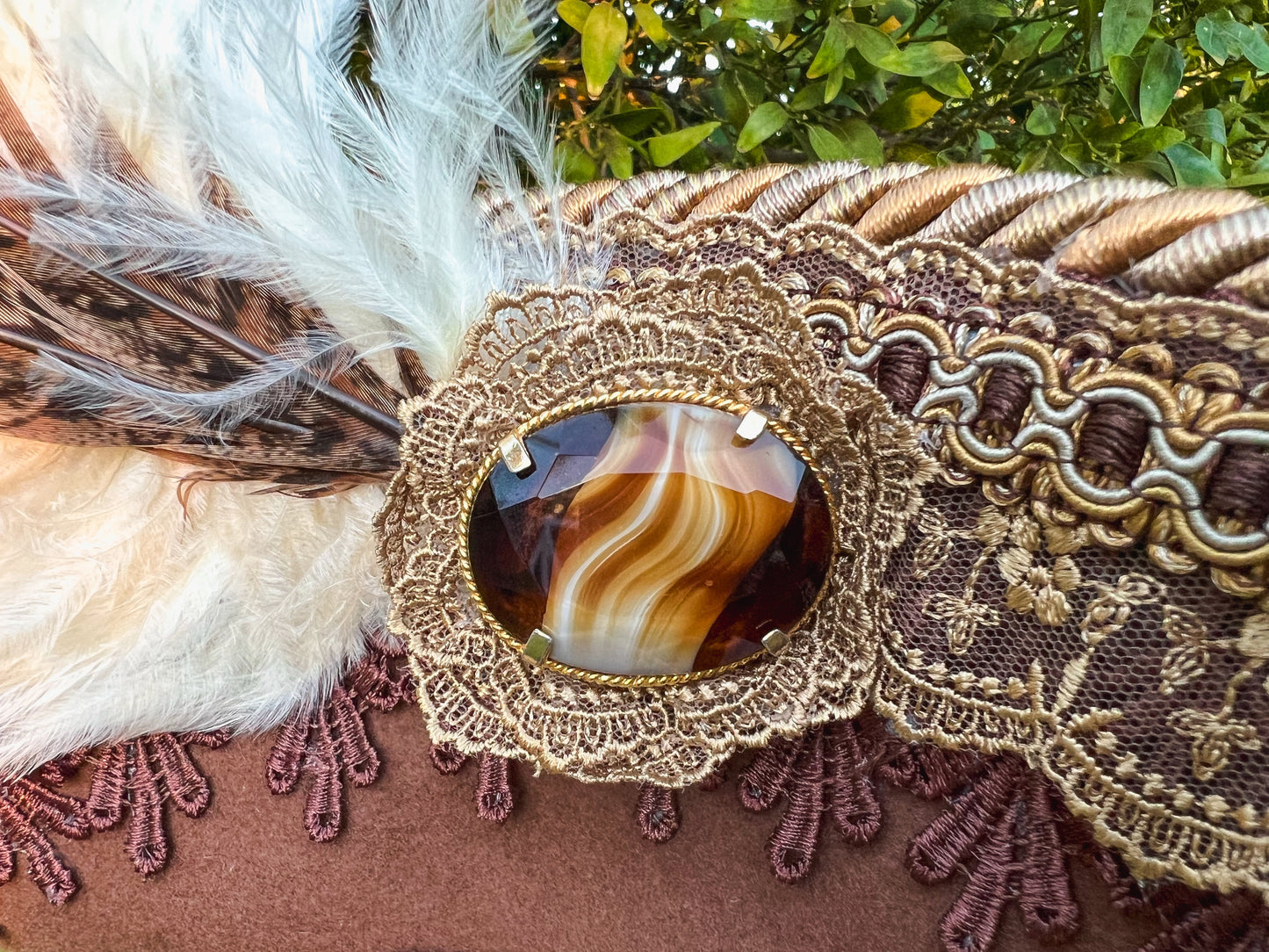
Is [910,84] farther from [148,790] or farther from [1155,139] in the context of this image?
[148,790]

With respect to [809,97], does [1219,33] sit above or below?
above

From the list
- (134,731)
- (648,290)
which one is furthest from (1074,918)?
(134,731)

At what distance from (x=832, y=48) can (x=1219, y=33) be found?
0.37 metres

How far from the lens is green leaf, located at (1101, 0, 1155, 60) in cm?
66

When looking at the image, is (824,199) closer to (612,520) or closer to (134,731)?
(612,520)

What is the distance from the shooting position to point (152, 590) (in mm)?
728

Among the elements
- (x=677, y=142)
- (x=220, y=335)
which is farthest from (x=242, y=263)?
(x=677, y=142)

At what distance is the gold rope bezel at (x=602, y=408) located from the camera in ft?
1.84

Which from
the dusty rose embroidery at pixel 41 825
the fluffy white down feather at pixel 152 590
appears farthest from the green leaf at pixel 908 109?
the dusty rose embroidery at pixel 41 825

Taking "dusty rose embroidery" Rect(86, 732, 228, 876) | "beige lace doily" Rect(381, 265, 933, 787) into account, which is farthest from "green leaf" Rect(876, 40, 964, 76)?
"dusty rose embroidery" Rect(86, 732, 228, 876)

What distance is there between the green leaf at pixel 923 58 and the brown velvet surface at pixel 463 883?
2.13ft

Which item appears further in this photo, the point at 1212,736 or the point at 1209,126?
the point at 1209,126

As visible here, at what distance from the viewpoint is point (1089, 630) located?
1.71 feet

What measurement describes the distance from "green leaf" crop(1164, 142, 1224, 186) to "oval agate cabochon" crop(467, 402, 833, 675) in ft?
1.93
